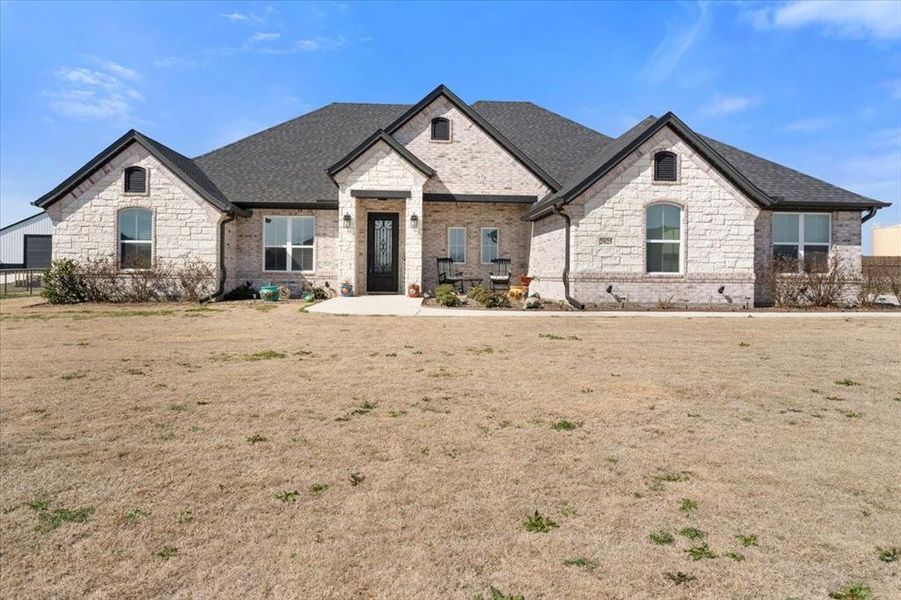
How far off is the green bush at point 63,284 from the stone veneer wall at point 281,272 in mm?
5031

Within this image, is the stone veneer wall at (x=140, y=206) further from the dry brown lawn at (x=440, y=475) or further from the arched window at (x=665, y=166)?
the arched window at (x=665, y=166)

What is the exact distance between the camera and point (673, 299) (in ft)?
57.4

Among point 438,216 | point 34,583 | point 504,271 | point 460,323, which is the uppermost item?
point 438,216

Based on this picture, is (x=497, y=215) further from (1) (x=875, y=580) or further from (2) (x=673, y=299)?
(1) (x=875, y=580)

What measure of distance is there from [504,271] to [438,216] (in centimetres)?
340

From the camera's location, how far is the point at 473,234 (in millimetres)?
21594

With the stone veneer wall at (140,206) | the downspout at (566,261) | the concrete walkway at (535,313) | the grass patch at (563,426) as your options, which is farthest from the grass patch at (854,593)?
the stone veneer wall at (140,206)

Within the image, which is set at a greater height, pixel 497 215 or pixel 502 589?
pixel 497 215

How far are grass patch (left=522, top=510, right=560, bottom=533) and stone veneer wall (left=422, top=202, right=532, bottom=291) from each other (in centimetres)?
1807

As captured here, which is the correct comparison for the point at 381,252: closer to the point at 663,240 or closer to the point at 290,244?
the point at 290,244

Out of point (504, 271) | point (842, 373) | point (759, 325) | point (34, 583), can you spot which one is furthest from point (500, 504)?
point (504, 271)

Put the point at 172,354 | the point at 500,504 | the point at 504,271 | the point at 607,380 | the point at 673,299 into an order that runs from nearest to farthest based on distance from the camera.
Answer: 1. the point at 500,504
2. the point at 607,380
3. the point at 172,354
4. the point at 673,299
5. the point at 504,271

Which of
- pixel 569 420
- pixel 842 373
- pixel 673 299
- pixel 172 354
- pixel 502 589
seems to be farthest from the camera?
pixel 673 299

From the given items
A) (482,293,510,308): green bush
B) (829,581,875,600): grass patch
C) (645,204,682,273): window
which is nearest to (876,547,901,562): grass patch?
(829,581,875,600): grass patch
